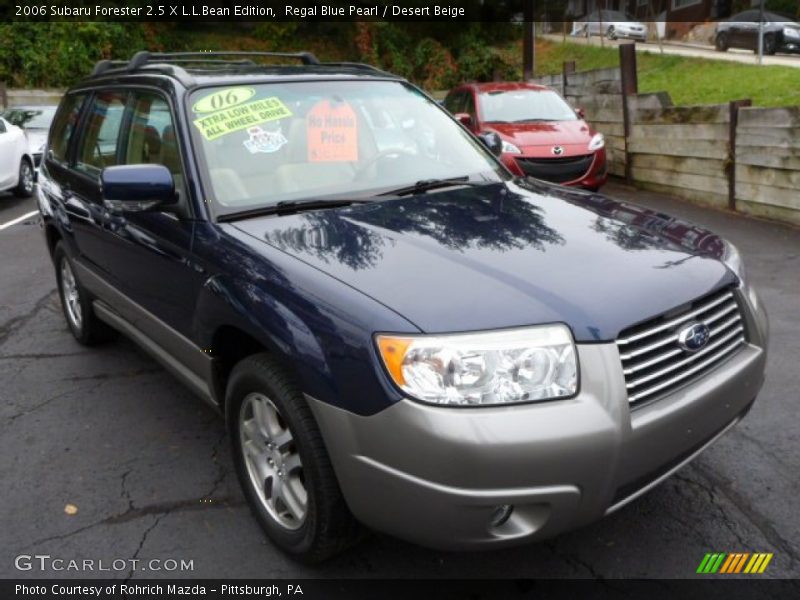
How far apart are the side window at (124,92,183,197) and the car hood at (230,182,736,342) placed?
0.60 m

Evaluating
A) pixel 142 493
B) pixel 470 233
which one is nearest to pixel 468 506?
pixel 470 233

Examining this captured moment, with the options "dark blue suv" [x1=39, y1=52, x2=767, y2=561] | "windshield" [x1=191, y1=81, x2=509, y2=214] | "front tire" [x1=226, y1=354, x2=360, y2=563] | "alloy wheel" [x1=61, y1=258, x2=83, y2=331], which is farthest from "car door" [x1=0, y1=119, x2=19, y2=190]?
→ "front tire" [x1=226, y1=354, x2=360, y2=563]

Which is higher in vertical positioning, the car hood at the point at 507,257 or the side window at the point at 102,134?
the side window at the point at 102,134

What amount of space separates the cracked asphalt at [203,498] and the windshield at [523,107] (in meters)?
6.34

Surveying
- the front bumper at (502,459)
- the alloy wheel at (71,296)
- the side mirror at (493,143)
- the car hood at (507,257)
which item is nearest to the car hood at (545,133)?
the side mirror at (493,143)

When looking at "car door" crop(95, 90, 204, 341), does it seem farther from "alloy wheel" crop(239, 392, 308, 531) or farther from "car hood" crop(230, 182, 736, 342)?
"alloy wheel" crop(239, 392, 308, 531)

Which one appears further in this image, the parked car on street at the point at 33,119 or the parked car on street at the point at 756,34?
the parked car on street at the point at 756,34

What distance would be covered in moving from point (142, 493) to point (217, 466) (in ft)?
1.15

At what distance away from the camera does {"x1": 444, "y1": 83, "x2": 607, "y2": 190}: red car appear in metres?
9.59

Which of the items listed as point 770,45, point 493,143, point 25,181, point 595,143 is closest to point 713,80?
point 595,143

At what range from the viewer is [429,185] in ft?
11.3

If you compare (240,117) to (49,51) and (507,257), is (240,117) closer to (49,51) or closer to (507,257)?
(507,257)

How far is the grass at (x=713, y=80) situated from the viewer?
11.9 m

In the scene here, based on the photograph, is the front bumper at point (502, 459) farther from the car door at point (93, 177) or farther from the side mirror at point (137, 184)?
the car door at point (93, 177)
